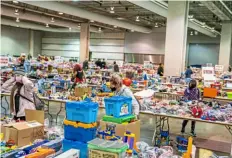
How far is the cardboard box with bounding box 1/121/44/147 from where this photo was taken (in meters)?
3.42

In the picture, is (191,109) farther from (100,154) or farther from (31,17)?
(31,17)

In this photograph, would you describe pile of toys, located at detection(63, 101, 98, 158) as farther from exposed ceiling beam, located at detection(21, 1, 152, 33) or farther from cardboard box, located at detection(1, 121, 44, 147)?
exposed ceiling beam, located at detection(21, 1, 152, 33)

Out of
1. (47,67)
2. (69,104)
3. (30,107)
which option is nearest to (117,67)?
(47,67)

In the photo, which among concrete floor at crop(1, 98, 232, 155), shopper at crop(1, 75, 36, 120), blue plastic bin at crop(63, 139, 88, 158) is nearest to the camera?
blue plastic bin at crop(63, 139, 88, 158)

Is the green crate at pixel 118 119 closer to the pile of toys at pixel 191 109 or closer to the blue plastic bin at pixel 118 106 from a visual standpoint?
the blue plastic bin at pixel 118 106

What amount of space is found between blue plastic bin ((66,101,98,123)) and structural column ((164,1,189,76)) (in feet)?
32.8

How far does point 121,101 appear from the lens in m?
4.13

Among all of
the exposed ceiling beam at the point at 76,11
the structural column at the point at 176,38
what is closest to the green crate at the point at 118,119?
the structural column at the point at 176,38

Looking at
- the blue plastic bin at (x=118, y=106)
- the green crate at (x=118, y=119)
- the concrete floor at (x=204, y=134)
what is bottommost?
the concrete floor at (x=204, y=134)

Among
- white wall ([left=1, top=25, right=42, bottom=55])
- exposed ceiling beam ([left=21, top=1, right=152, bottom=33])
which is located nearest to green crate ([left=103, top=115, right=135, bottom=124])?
exposed ceiling beam ([left=21, top=1, right=152, bottom=33])

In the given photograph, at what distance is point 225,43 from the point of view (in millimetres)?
21141

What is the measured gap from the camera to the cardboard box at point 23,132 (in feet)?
11.2

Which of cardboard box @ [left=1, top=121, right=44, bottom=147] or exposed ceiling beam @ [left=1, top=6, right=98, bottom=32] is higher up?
exposed ceiling beam @ [left=1, top=6, right=98, bottom=32]

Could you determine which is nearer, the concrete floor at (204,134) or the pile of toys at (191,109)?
the pile of toys at (191,109)
